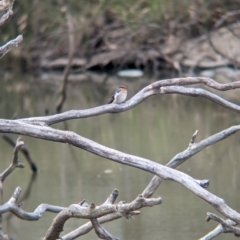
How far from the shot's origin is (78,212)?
341 centimetres

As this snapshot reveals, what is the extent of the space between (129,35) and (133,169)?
1124 centimetres

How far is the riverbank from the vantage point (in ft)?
59.2

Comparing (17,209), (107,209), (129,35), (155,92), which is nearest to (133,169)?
(155,92)

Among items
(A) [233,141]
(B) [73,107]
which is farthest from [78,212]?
(B) [73,107]

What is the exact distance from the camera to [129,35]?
Answer: 19109 millimetres

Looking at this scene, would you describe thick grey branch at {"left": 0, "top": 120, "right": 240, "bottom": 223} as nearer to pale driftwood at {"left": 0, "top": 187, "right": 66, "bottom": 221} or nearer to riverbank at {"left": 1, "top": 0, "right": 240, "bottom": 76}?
pale driftwood at {"left": 0, "top": 187, "right": 66, "bottom": 221}

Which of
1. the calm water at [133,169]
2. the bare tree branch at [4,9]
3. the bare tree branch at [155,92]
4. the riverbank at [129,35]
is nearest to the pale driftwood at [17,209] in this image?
the bare tree branch at [155,92]

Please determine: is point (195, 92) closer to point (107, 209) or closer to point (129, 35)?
point (107, 209)

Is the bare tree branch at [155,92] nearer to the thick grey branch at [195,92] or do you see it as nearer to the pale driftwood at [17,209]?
the thick grey branch at [195,92]

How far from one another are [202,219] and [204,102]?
325 inches

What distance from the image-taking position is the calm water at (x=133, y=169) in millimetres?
6000

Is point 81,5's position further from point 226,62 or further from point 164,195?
point 164,195

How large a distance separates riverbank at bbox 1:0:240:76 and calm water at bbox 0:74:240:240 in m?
3.89

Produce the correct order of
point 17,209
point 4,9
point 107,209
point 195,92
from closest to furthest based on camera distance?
point 107,209 → point 17,209 → point 4,9 → point 195,92
